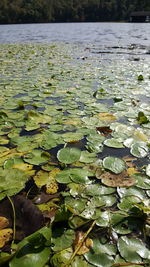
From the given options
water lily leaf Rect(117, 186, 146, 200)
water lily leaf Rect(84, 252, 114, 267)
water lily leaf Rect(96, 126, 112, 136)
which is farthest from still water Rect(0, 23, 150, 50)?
water lily leaf Rect(84, 252, 114, 267)

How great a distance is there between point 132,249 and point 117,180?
0.46m

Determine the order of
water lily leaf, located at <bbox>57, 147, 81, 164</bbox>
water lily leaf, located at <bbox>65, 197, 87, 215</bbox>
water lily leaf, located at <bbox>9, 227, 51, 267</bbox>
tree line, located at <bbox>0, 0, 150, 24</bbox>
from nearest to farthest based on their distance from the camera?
water lily leaf, located at <bbox>9, 227, 51, 267</bbox> → water lily leaf, located at <bbox>65, 197, 87, 215</bbox> → water lily leaf, located at <bbox>57, 147, 81, 164</bbox> → tree line, located at <bbox>0, 0, 150, 24</bbox>

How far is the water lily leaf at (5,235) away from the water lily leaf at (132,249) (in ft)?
1.61

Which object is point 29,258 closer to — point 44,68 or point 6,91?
point 6,91

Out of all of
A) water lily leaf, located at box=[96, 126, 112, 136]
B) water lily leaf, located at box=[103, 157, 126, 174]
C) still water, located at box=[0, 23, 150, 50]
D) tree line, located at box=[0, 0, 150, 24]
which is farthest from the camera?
tree line, located at box=[0, 0, 150, 24]

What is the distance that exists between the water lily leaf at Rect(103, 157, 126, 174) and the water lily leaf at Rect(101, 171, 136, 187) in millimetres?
32

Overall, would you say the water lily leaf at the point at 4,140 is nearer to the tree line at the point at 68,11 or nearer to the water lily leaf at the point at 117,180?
the water lily leaf at the point at 117,180

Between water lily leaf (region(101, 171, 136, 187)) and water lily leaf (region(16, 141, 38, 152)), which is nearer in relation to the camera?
water lily leaf (region(101, 171, 136, 187))

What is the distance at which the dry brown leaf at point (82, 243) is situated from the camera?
95 centimetres

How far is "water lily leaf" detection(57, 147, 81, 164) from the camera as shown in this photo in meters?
1.56

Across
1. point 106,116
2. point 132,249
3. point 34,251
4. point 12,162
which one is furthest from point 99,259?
point 106,116

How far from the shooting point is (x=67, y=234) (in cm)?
103

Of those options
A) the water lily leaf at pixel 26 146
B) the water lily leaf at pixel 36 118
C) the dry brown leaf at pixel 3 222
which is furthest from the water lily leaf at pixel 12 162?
the water lily leaf at pixel 36 118

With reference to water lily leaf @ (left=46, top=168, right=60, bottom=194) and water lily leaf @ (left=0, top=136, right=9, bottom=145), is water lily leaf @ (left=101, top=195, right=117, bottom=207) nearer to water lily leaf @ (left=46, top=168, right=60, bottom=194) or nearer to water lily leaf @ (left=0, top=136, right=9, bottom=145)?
water lily leaf @ (left=46, top=168, right=60, bottom=194)
